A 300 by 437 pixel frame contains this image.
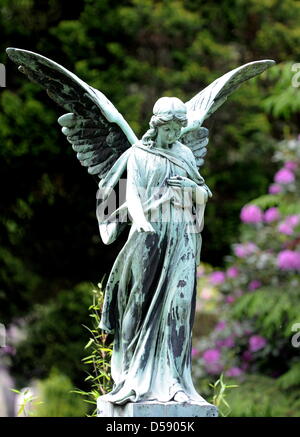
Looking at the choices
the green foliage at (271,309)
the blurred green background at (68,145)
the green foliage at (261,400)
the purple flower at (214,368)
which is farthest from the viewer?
the blurred green background at (68,145)

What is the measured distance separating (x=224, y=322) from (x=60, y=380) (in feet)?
10.3

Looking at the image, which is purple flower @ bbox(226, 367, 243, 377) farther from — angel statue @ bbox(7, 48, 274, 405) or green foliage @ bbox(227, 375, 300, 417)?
angel statue @ bbox(7, 48, 274, 405)

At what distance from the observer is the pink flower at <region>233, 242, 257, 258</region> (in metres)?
15.1

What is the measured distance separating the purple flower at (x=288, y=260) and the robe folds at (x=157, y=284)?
6.33 m

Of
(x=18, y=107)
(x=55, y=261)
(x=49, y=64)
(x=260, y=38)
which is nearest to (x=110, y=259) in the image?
(x=55, y=261)

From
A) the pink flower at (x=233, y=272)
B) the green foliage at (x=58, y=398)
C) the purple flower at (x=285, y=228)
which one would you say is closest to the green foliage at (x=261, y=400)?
the pink flower at (x=233, y=272)

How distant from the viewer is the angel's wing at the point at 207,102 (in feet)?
28.9

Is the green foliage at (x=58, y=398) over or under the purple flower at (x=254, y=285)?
under

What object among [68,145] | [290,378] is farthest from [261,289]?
[68,145]

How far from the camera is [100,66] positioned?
17484 mm

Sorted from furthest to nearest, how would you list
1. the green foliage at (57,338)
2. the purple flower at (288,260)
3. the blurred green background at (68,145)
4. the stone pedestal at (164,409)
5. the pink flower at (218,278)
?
the green foliage at (57,338), the blurred green background at (68,145), the pink flower at (218,278), the purple flower at (288,260), the stone pedestal at (164,409)

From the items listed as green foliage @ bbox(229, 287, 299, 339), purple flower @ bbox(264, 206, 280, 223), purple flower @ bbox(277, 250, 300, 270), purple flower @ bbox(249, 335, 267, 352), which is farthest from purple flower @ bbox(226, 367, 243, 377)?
purple flower @ bbox(264, 206, 280, 223)

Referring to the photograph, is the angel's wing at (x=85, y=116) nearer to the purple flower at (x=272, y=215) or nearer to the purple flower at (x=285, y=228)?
the purple flower at (x=285, y=228)

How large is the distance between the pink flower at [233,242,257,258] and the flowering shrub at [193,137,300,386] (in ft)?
0.04
